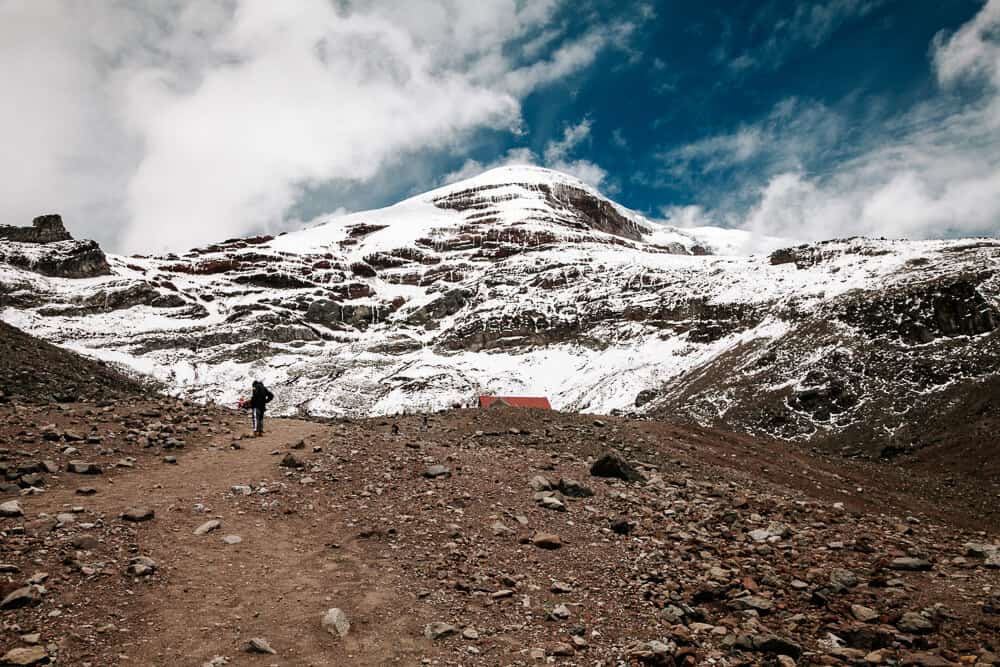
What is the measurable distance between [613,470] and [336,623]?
27.8 feet

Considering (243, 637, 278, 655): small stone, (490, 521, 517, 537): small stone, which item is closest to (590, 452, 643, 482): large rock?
(490, 521, 517, 537): small stone

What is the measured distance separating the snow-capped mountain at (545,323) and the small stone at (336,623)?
35.6 meters

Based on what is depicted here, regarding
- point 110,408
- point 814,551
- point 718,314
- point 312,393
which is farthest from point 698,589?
point 312,393

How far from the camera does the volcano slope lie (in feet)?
20.6

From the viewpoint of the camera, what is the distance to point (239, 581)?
7527 mm

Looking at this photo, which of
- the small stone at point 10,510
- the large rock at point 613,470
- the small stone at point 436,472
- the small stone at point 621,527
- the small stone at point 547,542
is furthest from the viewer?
the large rock at point 613,470

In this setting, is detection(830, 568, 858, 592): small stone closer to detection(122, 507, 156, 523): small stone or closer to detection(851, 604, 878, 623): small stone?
detection(851, 604, 878, 623): small stone

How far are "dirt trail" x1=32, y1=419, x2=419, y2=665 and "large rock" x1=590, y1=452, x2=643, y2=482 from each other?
6.79 metres

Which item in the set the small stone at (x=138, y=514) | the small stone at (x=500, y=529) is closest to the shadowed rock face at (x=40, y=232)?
the small stone at (x=138, y=514)

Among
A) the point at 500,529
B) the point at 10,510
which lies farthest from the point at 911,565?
the point at 10,510

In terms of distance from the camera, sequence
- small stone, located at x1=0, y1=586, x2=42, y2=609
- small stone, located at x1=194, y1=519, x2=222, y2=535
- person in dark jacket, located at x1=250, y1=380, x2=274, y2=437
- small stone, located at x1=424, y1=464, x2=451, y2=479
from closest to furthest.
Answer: small stone, located at x1=0, y1=586, x2=42, y2=609, small stone, located at x1=194, y1=519, x2=222, y2=535, small stone, located at x1=424, y1=464, x2=451, y2=479, person in dark jacket, located at x1=250, y1=380, x2=274, y2=437

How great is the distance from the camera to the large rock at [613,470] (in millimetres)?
13523

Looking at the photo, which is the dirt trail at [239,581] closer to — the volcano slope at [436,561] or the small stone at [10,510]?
the volcano slope at [436,561]

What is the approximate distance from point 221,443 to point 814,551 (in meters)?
14.7
